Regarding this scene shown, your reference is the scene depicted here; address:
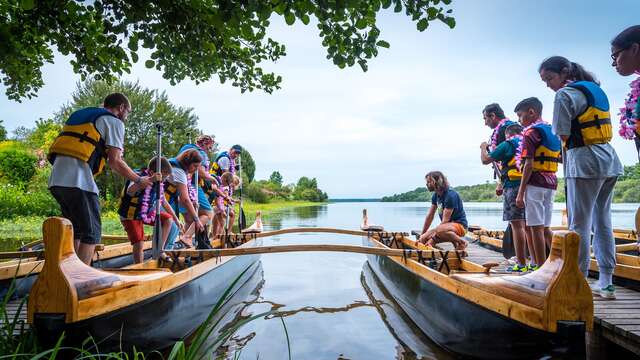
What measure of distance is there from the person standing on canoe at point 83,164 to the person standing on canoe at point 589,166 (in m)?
3.75

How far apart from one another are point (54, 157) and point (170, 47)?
1.42 meters

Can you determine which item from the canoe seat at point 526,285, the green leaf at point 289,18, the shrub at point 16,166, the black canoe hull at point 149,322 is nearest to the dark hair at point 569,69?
the canoe seat at point 526,285

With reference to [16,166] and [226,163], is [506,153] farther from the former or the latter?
[16,166]

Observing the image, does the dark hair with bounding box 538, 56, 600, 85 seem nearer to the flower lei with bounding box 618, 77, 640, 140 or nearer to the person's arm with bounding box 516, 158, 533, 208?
the flower lei with bounding box 618, 77, 640, 140

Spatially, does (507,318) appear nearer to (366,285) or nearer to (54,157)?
(54,157)

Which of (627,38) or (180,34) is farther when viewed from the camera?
(180,34)

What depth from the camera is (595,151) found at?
2900 millimetres

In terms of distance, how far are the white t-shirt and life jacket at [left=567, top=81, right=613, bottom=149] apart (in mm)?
3825

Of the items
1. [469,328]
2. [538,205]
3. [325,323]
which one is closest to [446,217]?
[538,205]

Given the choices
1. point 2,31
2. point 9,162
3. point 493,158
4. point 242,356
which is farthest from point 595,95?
point 9,162

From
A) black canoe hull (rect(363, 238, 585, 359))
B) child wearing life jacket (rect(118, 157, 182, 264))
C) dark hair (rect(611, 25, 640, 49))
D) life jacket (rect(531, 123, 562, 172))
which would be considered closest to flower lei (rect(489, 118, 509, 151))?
life jacket (rect(531, 123, 562, 172))

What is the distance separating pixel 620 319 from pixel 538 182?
149 cm

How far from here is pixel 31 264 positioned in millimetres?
3850

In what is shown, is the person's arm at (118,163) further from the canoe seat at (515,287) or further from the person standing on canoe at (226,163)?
the person standing on canoe at (226,163)
